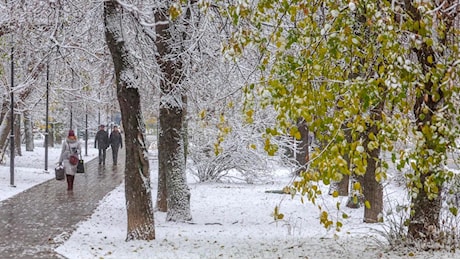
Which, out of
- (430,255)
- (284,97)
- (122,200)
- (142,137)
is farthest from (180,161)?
(284,97)

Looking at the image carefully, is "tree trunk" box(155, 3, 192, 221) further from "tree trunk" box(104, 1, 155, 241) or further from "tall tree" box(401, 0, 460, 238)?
"tall tree" box(401, 0, 460, 238)

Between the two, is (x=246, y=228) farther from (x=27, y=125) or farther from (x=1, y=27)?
(x=27, y=125)

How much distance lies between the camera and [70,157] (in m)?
17.3

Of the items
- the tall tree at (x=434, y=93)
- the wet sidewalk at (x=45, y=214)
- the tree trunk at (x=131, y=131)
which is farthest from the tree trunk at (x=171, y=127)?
the tall tree at (x=434, y=93)

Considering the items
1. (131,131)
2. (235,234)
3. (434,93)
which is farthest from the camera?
(235,234)

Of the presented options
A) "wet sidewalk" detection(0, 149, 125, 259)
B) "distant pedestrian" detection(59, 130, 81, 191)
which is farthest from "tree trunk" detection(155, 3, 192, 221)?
"distant pedestrian" detection(59, 130, 81, 191)

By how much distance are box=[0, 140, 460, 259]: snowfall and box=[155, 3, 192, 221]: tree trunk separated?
1.54 feet

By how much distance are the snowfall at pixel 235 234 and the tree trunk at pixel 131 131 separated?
1.67 ft

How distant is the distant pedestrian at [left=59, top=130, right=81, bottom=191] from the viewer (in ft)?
56.6

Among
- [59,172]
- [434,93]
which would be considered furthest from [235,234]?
[59,172]

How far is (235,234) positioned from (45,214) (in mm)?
4418

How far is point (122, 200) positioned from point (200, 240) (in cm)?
557

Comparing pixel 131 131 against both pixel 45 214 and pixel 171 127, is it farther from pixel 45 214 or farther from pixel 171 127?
pixel 45 214

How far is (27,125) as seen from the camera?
35.7 meters
